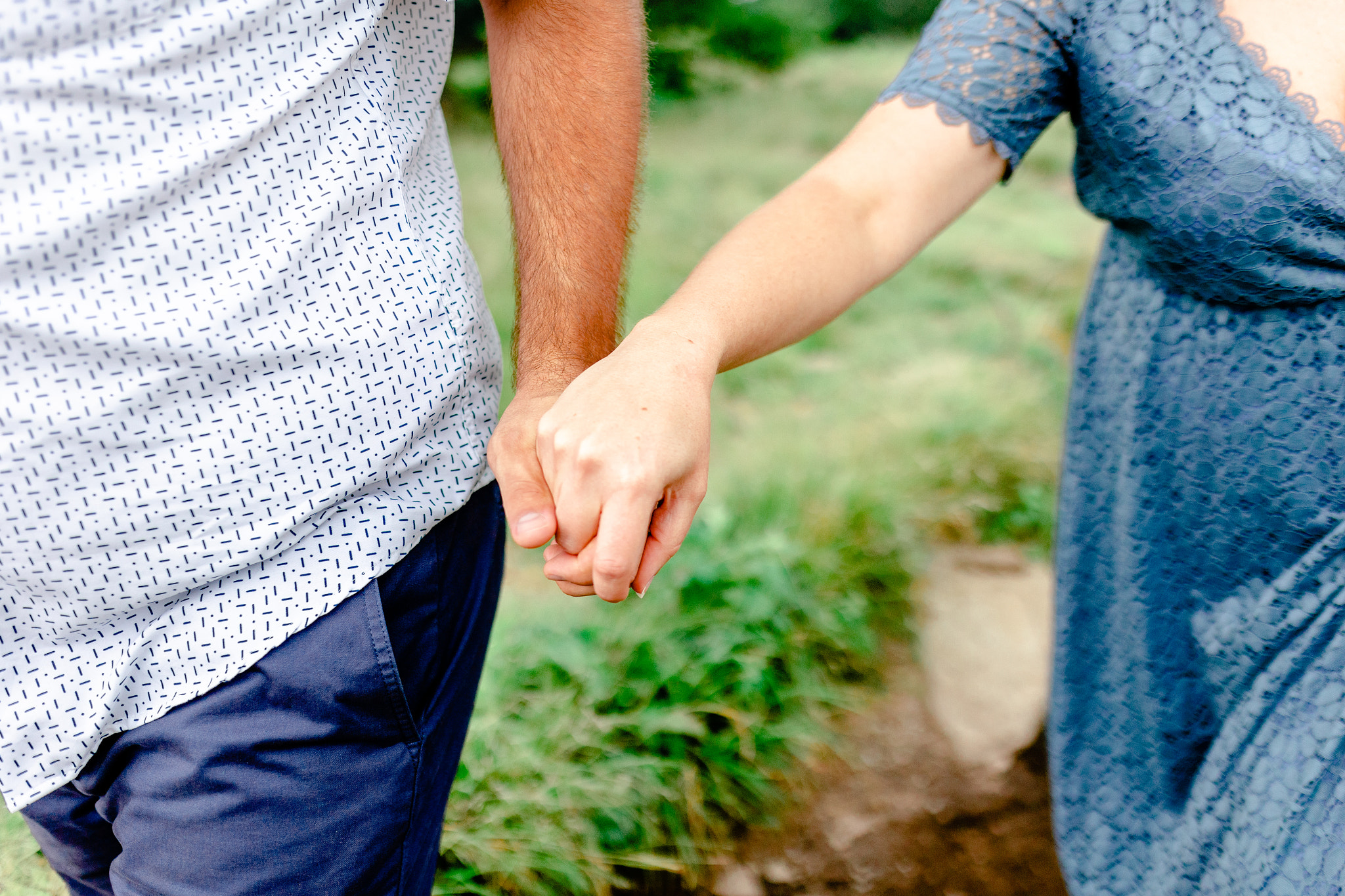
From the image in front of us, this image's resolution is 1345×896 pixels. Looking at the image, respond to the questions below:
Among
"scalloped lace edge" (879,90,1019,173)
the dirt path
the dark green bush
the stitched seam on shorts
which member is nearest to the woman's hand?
the stitched seam on shorts

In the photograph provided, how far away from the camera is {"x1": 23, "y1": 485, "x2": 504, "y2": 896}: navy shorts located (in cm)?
96

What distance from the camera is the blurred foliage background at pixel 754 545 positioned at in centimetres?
217

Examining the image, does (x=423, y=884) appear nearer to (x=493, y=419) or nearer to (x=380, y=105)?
(x=493, y=419)

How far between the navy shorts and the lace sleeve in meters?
0.85

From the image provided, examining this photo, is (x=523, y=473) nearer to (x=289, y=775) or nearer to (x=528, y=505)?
(x=528, y=505)

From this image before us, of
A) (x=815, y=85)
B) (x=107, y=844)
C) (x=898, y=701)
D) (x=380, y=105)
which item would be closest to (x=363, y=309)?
(x=380, y=105)

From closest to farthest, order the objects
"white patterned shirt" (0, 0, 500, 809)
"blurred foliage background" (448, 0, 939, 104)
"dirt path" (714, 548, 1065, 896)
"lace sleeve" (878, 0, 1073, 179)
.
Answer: "white patterned shirt" (0, 0, 500, 809) < "lace sleeve" (878, 0, 1073, 179) < "dirt path" (714, 548, 1065, 896) < "blurred foliage background" (448, 0, 939, 104)

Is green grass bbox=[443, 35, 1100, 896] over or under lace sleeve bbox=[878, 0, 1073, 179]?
under

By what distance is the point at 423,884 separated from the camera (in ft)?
3.88

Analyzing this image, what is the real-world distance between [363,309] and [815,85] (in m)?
7.60

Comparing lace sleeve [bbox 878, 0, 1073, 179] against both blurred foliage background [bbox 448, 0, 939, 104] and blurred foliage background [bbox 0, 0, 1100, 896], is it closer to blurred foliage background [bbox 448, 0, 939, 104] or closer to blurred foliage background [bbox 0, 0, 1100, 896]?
blurred foliage background [bbox 0, 0, 1100, 896]

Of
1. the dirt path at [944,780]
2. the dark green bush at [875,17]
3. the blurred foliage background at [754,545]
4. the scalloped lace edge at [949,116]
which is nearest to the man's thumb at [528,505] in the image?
the blurred foliage background at [754,545]

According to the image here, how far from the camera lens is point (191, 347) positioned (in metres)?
0.89

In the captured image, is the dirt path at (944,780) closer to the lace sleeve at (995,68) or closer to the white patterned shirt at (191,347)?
the white patterned shirt at (191,347)
